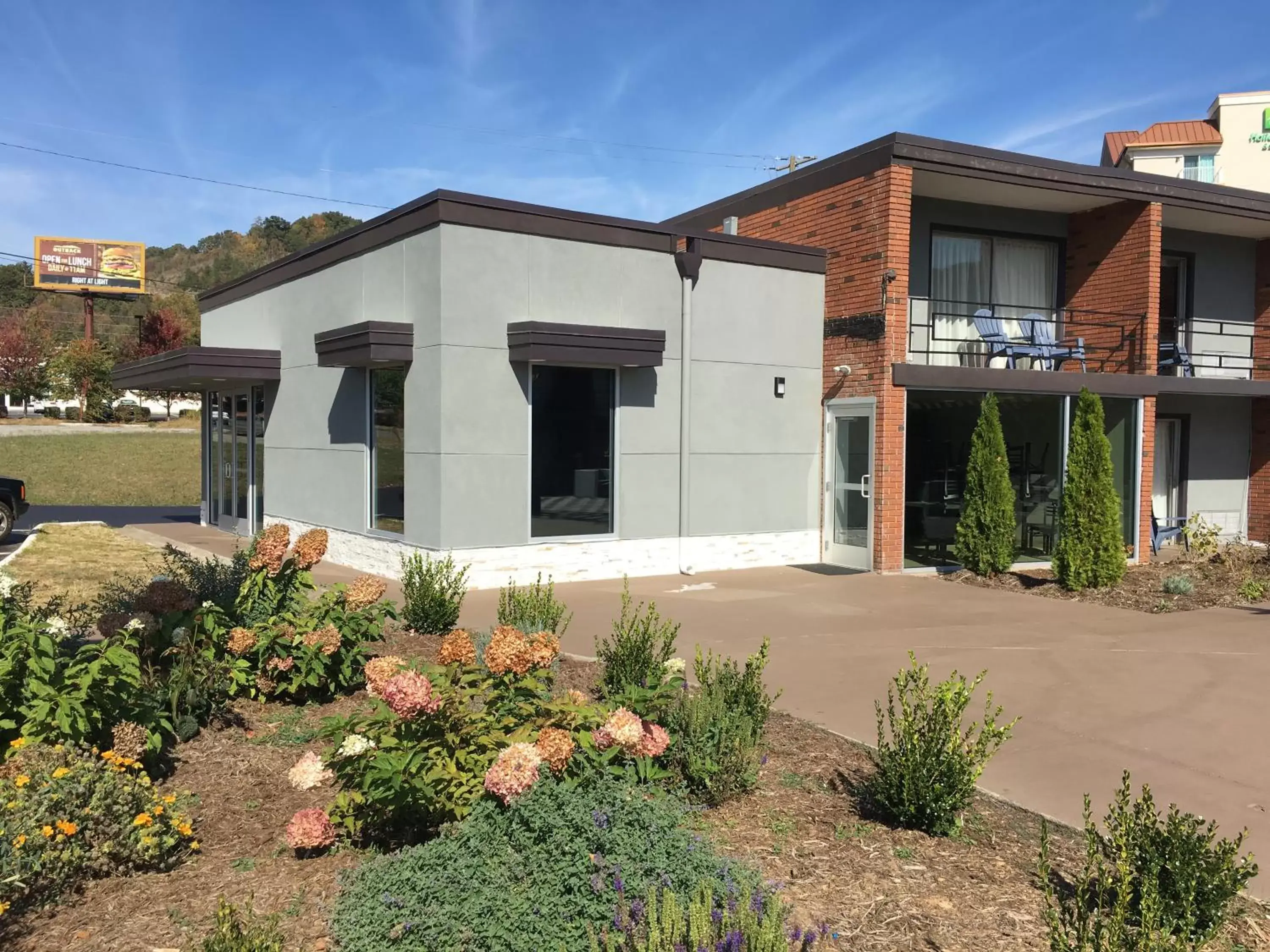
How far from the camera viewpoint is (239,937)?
9.38 feet

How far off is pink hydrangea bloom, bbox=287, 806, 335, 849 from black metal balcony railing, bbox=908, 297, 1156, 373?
1177cm

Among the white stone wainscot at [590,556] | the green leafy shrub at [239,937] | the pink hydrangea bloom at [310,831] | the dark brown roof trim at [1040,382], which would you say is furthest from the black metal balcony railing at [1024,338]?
the green leafy shrub at [239,937]

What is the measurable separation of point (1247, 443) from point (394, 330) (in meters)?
15.9

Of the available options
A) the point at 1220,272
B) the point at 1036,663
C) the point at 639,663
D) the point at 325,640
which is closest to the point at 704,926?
A: the point at 639,663

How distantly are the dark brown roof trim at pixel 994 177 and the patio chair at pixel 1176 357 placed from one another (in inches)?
90.5

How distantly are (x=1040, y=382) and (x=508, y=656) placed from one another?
1142 centimetres

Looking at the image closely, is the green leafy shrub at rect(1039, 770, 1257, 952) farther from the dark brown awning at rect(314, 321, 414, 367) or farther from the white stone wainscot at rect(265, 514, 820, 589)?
the dark brown awning at rect(314, 321, 414, 367)

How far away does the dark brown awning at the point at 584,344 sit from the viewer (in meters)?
11.4

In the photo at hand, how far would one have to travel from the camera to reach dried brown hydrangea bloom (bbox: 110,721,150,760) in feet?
15.5

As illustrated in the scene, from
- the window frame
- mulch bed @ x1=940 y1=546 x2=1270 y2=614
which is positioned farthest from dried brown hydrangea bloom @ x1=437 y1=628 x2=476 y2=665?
mulch bed @ x1=940 y1=546 x2=1270 y2=614

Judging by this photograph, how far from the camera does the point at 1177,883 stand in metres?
3.47

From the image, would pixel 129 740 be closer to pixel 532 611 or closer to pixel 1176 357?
pixel 532 611

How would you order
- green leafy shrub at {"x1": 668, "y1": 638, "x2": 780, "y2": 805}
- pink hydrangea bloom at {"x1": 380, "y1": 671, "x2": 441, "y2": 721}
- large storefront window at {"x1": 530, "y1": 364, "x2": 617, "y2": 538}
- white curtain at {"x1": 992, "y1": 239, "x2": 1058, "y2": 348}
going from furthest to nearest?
white curtain at {"x1": 992, "y1": 239, "x2": 1058, "y2": 348}
large storefront window at {"x1": 530, "y1": 364, "x2": 617, "y2": 538}
green leafy shrub at {"x1": 668, "y1": 638, "x2": 780, "y2": 805}
pink hydrangea bloom at {"x1": 380, "y1": 671, "x2": 441, "y2": 721}

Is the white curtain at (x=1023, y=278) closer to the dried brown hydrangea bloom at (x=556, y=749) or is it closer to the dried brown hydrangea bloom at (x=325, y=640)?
the dried brown hydrangea bloom at (x=325, y=640)
